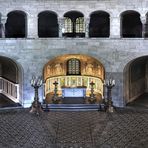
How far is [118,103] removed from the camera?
72.9 ft

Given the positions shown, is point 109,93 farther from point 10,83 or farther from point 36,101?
point 10,83

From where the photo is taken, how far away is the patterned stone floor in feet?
49.5

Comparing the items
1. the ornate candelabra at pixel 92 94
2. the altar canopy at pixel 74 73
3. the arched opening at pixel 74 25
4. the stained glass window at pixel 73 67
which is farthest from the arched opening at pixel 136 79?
the arched opening at pixel 74 25

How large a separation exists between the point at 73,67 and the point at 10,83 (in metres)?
5.07

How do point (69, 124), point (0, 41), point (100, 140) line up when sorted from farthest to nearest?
1. point (0, 41)
2. point (69, 124)
3. point (100, 140)

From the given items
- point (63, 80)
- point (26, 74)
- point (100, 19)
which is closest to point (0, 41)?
point (26, 74)

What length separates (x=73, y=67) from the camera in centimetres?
2625

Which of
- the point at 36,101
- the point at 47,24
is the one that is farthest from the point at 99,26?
the point at 36,101

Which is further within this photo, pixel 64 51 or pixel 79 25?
pixel 79 25

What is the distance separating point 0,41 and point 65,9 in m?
4.68

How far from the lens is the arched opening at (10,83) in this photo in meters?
23.0

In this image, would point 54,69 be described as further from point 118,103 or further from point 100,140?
point 100,140

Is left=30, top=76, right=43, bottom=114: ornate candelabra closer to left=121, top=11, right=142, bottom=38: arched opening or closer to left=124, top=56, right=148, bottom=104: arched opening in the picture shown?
left=124, top=56, right=148, bottom=104: arched opening

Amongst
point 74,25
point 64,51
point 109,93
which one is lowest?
point 109,93
